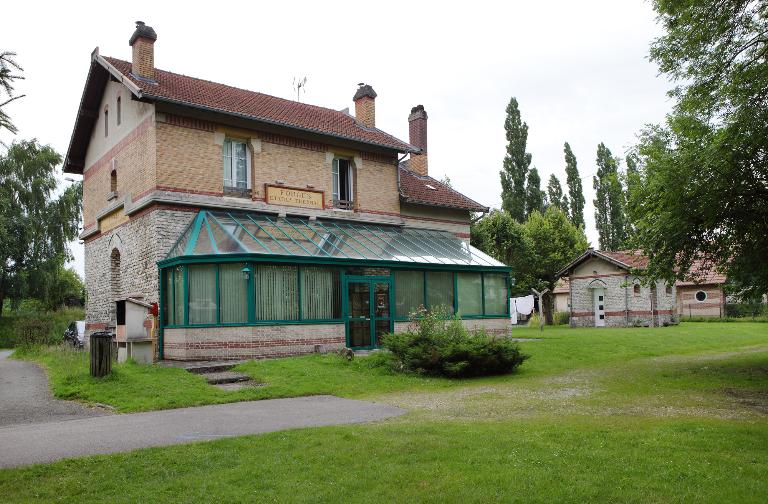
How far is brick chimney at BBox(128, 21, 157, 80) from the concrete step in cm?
971

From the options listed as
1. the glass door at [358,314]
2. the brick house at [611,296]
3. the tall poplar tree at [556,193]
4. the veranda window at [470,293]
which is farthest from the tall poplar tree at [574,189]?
the glass door at [358,314]

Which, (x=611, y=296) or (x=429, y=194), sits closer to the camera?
(x=429, y=194)

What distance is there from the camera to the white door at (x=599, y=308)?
33375mm

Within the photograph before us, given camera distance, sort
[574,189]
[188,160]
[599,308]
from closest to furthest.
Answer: [188,160], [599,308], [574,189]

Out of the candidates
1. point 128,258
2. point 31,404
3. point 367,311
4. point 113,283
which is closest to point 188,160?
point 128,258

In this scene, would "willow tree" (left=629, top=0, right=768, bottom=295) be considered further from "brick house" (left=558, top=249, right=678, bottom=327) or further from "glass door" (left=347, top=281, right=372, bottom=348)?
"brick house" (left=558, top=249, right=678, bottom=327)

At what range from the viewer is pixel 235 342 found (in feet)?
49.5

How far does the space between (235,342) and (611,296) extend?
23.7 meters

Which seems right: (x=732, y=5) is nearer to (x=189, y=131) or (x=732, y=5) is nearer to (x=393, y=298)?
(x=393, y=298)

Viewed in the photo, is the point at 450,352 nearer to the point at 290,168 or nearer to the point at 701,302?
the point at 290,168

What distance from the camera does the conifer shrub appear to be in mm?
13602

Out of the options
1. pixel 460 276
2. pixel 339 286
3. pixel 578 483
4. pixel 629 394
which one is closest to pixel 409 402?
pixel 629 394

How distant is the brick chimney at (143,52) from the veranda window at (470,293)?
452 inches

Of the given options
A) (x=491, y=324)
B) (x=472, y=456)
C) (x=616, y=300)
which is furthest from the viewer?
(x=616, y=300)
